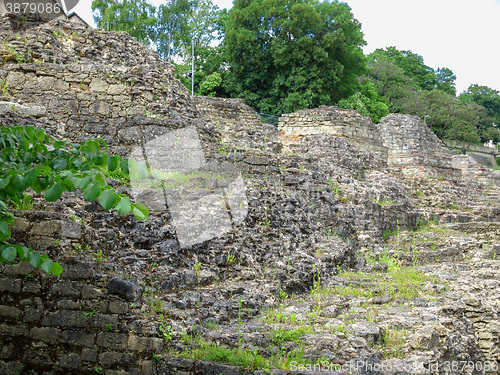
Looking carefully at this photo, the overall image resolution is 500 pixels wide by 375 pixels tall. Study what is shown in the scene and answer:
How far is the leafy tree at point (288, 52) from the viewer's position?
23.2 m

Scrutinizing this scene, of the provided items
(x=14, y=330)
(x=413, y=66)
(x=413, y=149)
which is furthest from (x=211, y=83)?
(x=413, y=66)

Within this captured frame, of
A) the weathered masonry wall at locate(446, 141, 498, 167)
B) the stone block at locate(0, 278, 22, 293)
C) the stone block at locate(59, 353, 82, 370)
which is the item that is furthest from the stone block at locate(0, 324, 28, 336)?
the weathered masonry wall at locate(446, 141, 498, 167)

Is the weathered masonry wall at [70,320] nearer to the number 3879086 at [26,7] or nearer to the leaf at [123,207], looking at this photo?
the leaf at [123,207]

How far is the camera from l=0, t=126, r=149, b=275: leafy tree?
304cm

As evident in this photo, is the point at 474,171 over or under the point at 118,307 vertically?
over

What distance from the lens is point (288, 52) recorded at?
23516 mm

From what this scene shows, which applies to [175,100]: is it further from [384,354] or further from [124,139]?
[384,354]

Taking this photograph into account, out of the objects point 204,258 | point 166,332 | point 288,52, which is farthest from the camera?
point 288,52

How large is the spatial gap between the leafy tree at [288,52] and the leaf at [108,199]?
20.5 m

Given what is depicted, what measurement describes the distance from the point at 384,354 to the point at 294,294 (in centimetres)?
176

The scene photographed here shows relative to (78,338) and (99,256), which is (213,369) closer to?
(78,338)

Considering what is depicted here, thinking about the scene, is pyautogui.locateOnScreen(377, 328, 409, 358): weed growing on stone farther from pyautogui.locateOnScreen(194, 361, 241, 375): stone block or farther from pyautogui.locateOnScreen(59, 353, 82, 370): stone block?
pyautogui.locateOnScreen(59, 353, 82, 370): stone block

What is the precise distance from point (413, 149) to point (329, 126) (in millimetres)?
4852

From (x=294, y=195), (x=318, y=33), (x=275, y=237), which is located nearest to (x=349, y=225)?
(x=294, y=195)
